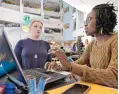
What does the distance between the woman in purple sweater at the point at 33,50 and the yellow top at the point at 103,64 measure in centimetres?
76

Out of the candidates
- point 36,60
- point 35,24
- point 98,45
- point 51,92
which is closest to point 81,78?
point 51,92

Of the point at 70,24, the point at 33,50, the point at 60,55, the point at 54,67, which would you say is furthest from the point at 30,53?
the point at 70,24

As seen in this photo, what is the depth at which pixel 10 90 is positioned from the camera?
64 cm

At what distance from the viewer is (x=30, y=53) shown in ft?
6.63

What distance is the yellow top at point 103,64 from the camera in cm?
95

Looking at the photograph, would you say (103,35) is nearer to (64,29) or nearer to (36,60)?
(36,60)

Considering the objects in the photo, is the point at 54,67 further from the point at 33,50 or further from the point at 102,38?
the point at 33,50

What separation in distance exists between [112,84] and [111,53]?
0.81 ft

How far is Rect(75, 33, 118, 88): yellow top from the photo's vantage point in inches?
37.6

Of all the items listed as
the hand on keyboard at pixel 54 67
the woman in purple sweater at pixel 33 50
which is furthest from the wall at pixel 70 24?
the hand on keyboard at pixel 54 67

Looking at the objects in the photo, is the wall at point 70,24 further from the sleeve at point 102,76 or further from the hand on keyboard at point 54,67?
the sleeve at point 102,76

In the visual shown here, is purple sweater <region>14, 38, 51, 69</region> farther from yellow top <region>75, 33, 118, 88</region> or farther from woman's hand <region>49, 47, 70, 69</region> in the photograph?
woman's hand <region>49, 47, 70, 69</region>

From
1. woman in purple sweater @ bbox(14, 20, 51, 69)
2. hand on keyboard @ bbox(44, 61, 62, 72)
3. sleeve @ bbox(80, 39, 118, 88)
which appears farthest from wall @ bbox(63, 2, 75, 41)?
sleeve @ bbox(80, 39, 118, 88)

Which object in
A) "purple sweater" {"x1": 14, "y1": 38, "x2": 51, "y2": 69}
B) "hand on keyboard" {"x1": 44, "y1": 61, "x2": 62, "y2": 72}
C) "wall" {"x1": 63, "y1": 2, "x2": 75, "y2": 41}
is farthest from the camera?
"wall" {"x1": 63, "y1": 2, "x2": 75, "y2": 41}
